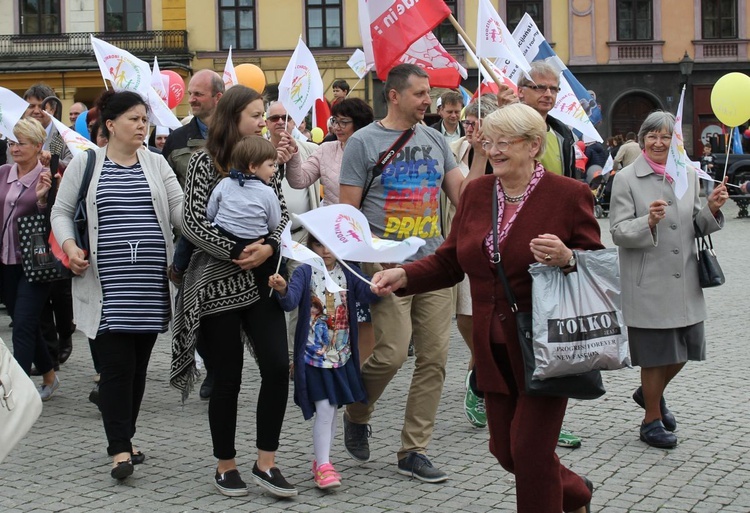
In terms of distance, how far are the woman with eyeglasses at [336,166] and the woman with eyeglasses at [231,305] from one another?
1099mm

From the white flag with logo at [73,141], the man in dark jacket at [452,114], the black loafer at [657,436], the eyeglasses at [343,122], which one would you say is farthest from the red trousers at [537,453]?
the man in dark jacket at [452,114]

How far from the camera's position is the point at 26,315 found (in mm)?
7523

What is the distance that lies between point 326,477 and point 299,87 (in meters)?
4.05

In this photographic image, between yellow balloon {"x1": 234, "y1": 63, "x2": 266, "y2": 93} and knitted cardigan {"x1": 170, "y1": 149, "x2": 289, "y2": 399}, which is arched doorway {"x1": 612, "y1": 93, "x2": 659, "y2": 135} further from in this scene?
knitted cardigan {"x1": 170, "y1": 149, "x2": 289, "y2": 399}

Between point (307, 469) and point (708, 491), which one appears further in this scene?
point (307, 469)

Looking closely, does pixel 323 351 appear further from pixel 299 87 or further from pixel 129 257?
pixel 299 87

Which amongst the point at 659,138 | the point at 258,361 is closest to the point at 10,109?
the point at 258,361

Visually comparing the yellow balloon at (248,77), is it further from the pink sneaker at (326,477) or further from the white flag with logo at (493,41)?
the pink sneaker at (326,477)

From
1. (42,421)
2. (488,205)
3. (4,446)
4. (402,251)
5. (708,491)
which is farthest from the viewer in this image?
(42,421)

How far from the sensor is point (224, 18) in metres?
40.6

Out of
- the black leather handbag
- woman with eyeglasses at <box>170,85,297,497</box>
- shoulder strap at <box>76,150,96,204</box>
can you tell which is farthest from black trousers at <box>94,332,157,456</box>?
the black leather handbag

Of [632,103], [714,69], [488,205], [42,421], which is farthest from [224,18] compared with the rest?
[488,205]

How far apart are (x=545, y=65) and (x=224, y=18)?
3542 cm

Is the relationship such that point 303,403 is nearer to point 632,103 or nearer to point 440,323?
point 440,323
